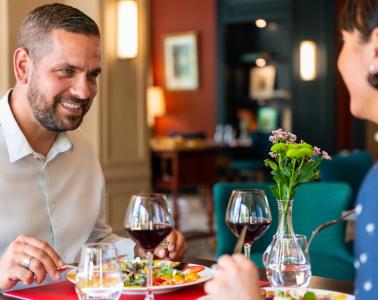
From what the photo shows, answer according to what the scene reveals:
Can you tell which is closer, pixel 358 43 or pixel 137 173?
pixel 358 43

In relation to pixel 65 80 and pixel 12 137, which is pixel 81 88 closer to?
pixel 65 80

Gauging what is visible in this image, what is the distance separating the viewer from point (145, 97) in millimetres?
5797

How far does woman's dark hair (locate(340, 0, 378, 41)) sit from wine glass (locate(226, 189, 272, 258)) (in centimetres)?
59

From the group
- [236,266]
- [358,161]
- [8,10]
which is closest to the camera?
[236,266]

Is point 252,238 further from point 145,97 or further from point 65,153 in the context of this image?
point 145,97

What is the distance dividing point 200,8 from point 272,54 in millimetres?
1478

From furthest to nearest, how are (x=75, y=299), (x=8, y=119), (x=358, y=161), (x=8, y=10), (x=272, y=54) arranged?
1. (x=272, y=54)
2. (x=358, y=161)
3. (x=8, y=10)
4. (x=8, y=119)
5. (x=75, y=299)

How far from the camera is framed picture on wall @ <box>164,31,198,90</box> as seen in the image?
11.9m

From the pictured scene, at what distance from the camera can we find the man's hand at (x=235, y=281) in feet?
3.73

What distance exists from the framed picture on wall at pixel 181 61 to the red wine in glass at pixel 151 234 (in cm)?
1049

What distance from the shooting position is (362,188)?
1.15 meters

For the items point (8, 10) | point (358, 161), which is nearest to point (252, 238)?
point (8, 10)

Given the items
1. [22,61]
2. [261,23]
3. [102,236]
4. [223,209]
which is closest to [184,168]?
[261,23]

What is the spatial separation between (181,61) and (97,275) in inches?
432
